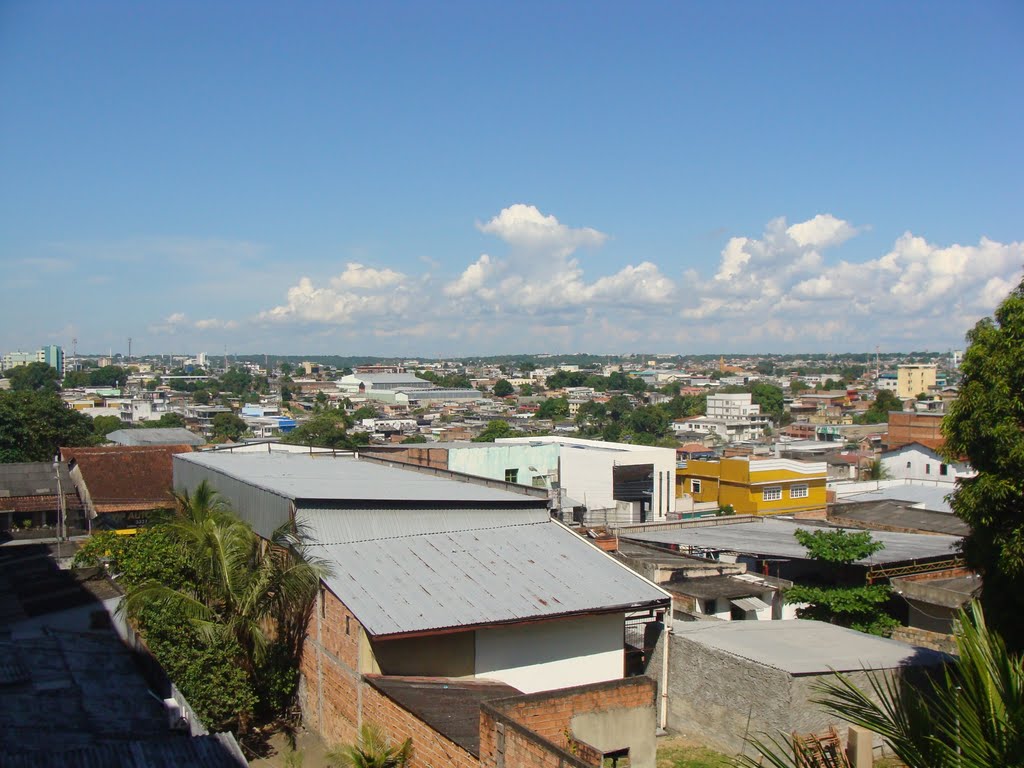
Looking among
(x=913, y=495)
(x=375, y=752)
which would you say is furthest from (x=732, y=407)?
(x=375, y=752)

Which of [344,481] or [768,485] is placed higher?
[344,481]

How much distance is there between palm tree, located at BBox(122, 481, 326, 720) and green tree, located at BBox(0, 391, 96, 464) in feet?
121

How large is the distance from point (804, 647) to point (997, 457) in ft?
17.8

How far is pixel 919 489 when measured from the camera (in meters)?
35.2

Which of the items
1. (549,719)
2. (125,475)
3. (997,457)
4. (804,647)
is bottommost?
(804,647)

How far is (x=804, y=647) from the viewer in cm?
1354

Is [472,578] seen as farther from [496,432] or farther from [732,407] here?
[732,407]

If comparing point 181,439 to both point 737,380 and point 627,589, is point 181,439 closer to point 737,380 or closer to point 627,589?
point 627,589

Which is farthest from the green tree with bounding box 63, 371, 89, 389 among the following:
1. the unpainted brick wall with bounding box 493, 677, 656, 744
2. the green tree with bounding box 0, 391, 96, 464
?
the unpainted brick wall with bounding box 493, 677, 656, 744

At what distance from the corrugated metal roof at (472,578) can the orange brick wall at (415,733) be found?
89 centimetres

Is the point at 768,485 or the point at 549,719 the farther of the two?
the point at 768,485

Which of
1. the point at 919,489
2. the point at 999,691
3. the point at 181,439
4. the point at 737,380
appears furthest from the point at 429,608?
the point at 737,380

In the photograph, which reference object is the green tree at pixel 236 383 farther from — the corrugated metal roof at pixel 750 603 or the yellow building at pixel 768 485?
the corrugated metal roof at pixel 750 603

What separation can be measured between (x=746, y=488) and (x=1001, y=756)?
110ft
